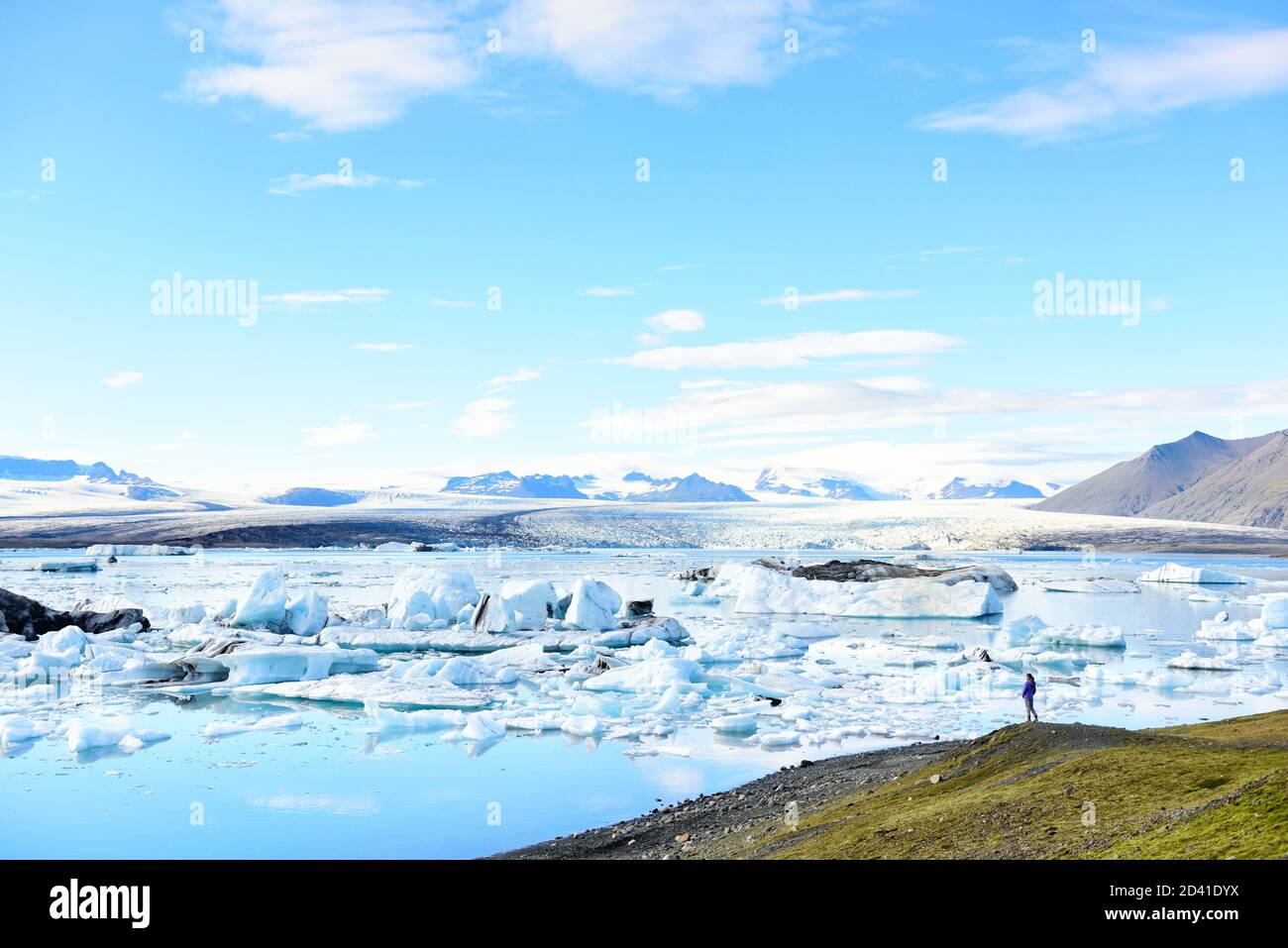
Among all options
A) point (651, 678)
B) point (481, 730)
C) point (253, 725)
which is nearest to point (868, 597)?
point (651, 678)

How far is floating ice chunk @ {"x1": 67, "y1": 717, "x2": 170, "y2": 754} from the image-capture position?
47.0 ft

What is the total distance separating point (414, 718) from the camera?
1706cm

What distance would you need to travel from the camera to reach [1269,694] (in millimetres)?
19219

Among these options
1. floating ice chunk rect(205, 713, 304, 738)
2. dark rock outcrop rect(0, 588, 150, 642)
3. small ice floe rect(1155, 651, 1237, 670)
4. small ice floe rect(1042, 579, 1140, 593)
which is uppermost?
dark rock outcrop rect(0, 588, 150, 642)

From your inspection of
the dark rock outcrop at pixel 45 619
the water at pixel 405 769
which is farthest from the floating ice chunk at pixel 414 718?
the dark rock outcrop at pixel 45 619

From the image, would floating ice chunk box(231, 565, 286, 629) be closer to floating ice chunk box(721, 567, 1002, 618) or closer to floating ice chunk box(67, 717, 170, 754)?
floating ice chunk box(67, 717, 170, 754)

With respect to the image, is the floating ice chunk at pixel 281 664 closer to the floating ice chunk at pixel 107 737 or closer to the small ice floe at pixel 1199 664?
the floating ice chunk at pixel 107 737

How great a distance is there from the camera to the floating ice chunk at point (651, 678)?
19141 mm

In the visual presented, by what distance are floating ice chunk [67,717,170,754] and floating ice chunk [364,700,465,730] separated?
11.1 ft

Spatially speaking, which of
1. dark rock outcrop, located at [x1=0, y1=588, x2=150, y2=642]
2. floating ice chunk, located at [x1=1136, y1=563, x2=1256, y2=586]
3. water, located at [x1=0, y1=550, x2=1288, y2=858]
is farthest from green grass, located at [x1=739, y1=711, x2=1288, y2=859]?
floating ice chunk, located at [x1=1136, y1=563, x2=1256, y2=586]

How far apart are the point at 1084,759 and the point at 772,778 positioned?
4.16 meters

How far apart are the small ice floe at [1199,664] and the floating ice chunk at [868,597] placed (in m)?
13.8
